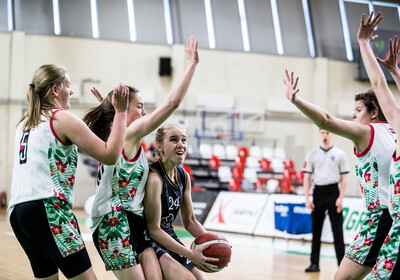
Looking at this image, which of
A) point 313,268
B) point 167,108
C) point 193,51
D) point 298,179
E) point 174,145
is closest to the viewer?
point 167,108

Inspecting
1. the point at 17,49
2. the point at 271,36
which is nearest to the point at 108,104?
the point at 17,49

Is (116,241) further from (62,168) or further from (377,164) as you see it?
(377,164)

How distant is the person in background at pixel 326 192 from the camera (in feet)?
22.5

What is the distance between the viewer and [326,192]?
703cm

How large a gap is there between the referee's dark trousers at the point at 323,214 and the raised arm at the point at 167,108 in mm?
4375

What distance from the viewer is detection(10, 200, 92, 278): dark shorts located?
9.00 feet

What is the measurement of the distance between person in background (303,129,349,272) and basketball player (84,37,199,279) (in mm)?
4055

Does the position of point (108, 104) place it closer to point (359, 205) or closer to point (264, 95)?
point (359, 205)

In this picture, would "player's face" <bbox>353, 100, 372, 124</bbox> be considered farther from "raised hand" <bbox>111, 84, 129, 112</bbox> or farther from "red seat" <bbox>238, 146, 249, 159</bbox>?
"red seat" <bbox>238, 146, 249, 159</bbox>

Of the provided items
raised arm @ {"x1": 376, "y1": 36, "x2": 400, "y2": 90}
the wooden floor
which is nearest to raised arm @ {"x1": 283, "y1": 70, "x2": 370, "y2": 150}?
raised arm @ {"x1": 376, "y1": 36, "x2": 400, "y2": 90}

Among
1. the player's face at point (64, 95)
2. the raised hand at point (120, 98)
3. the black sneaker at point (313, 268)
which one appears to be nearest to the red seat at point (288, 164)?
the black sneaker at point (313, 268)

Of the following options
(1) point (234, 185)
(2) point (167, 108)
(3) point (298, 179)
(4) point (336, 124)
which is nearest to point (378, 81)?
(4) point (336, 124)

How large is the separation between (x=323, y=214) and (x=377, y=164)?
13.1ft

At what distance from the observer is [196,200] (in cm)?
1161
